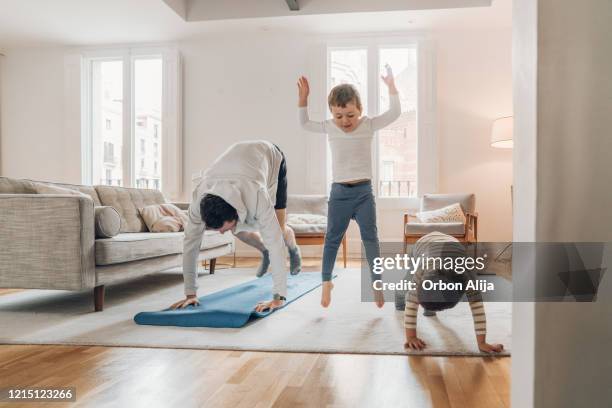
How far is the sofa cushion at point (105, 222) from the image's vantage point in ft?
8.77

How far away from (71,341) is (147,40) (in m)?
5.11

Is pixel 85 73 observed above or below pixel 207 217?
above

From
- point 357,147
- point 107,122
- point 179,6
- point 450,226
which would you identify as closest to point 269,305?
point 357,147

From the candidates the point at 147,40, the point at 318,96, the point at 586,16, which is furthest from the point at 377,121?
the point at 147,40

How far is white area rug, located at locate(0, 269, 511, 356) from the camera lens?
1876mm

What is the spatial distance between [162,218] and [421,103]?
338cm

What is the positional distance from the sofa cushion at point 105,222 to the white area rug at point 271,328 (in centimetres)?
43

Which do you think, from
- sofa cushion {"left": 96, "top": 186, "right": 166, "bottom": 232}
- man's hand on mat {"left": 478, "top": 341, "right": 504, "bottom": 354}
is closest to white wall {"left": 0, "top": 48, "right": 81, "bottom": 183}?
sofa cushion {"left": 96, "top": 186, "right": 166, "bottom": 232}

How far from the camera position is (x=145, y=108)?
6480 mm

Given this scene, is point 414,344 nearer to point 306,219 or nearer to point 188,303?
point 188,303

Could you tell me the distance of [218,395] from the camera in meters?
1.35

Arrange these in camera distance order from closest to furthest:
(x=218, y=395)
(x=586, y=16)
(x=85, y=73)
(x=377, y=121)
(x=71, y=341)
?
1. (x=586, y=16)
2. (x=218, y=395)
3. (x=71, y=341)
4. (x=377, y=121)
5. (x=85, y=73)

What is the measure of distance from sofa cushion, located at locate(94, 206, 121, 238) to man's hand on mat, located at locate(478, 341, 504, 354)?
6.62 ft

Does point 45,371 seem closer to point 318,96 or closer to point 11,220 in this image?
point 11,220
